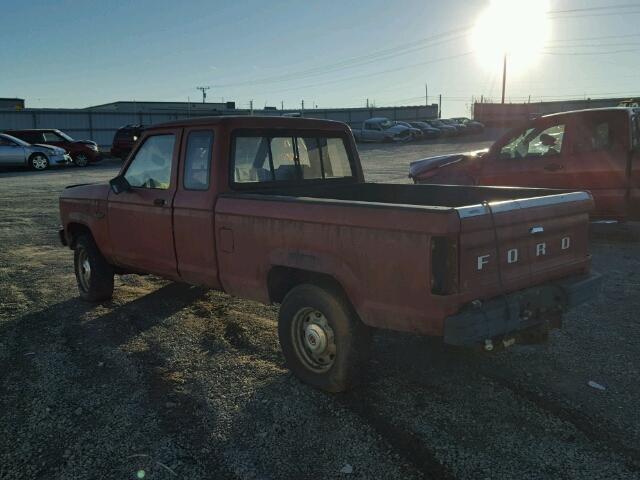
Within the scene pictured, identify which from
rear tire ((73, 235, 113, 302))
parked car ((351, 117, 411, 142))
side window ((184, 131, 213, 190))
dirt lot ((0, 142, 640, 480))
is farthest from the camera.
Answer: parked car ((351, 117, 411, 142))

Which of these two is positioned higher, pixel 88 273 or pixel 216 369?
pixel 88 273

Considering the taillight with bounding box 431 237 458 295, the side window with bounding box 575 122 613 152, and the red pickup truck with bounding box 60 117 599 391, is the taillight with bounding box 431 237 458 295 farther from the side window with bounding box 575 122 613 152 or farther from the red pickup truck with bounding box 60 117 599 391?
the side window with bounding box 575 122 613 152

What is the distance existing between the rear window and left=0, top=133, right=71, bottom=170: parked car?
23.0 meters

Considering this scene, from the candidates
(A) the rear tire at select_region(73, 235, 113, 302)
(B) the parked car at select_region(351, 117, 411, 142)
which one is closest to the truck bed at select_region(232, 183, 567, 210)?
(A) the rear tire at select_region(73, 235, 113, 302)

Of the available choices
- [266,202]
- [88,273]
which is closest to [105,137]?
[88,273]

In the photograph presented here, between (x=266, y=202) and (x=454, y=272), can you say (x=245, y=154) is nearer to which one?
(x=266, y=202)

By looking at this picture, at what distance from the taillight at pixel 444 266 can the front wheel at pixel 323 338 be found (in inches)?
28.3

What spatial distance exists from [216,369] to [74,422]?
1.07m

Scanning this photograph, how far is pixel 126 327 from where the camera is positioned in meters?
5.26

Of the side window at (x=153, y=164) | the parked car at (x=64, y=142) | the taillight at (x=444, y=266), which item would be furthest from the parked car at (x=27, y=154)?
the taillight at (x=444, y=266)

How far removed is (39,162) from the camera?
81.7 feet

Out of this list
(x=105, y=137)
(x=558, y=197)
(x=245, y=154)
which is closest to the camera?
(x=558, y=197)

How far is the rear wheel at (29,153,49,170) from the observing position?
24.7 m

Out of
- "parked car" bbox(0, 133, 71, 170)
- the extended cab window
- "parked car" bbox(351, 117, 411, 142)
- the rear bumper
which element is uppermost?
"parked car" bbox(351, 117, 411, 142)
